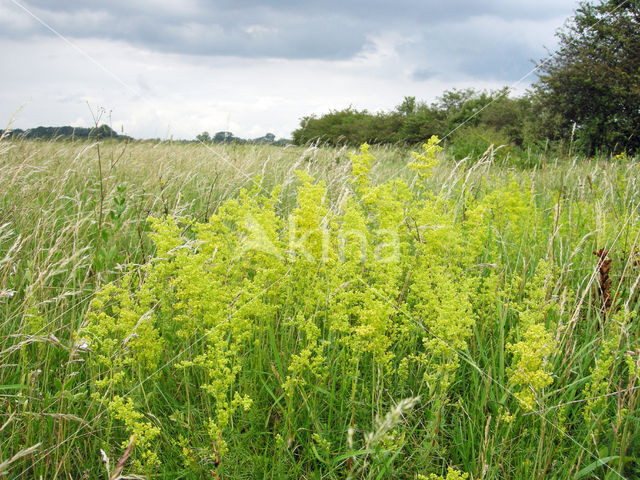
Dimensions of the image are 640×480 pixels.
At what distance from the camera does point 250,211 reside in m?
2.50

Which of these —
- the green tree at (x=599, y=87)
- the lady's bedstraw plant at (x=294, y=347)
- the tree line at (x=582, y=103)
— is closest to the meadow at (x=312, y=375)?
the lady's bedstraw plant at (x=294, y=347)

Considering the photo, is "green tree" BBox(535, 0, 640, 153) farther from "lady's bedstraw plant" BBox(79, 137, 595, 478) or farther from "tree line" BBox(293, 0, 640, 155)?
"lady's bedstraw plant" BBox(79, 137, 595, 478)

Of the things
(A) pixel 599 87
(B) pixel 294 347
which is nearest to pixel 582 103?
(A) pixel 599 87

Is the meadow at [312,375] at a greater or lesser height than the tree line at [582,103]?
lesser

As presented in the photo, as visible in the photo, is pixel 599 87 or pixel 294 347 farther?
pixel 599 87

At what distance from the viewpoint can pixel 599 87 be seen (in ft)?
61.9

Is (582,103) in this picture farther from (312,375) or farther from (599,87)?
(312,375)

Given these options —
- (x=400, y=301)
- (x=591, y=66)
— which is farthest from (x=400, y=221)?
(x=591, y=66)

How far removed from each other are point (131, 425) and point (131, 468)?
0.30m

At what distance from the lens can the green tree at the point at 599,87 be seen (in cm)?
1831

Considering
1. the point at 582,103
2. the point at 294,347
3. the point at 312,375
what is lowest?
the point at 312,375

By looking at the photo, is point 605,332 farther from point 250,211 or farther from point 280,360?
point 250,211

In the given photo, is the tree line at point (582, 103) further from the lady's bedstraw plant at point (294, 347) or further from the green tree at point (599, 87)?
the lady's bedstraw plant at point (294, 347)

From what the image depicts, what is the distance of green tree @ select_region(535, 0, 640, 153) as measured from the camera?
18.3m
